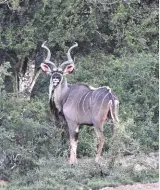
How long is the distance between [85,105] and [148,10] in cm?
397

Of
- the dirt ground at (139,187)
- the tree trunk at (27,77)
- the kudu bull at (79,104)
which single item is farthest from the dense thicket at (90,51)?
the dirt ground at (139,187)

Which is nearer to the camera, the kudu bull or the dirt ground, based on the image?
the dirt ground

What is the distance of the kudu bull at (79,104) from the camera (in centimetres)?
976

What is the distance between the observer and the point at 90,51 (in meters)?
13.6

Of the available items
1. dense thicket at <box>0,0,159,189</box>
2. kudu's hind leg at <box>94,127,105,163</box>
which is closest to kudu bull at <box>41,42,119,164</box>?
kudu's hind leg at <box>94,127,105,163</box>

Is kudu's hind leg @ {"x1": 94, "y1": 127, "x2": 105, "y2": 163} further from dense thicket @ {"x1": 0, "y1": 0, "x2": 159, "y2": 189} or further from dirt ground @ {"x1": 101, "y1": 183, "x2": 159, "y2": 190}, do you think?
dirt ground @ {"x1": 101, "y1": 183, "x2": 159, "y2": 190}

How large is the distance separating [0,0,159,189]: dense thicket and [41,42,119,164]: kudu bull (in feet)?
1.09

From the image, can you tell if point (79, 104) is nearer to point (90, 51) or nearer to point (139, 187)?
point (139, 187)

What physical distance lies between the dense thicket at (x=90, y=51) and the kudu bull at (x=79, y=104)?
334 mm

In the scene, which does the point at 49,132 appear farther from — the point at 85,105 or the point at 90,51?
the point at 90,51

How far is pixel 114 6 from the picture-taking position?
13156 mm

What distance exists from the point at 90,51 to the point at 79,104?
11.4 feet


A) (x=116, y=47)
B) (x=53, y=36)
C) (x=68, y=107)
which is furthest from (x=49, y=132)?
(x=116, y=47)

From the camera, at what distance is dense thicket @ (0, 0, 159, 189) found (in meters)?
11.1
